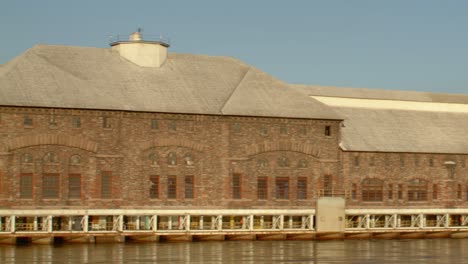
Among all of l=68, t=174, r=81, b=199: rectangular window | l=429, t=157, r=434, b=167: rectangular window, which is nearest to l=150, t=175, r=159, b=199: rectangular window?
l=68, t=174, r=81, b=199: rectangular window

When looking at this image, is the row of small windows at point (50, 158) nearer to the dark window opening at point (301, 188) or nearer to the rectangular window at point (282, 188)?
the rectangular window at point (282, 188)

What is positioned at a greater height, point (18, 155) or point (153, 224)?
point (18, 155)

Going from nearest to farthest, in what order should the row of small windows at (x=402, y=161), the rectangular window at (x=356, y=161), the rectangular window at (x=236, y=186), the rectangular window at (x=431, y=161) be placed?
the rectangular window at (x=236, y=186), the rectangular window at (x=356, y=161), the row of small windows at (x=402, y=161), the rectangular window at (x=431, y=161)

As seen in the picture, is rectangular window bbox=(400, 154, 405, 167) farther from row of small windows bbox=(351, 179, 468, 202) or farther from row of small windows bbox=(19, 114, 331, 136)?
row of small windows bbox=(19, 114, 331, 136)

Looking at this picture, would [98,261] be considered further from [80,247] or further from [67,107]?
[67,107]

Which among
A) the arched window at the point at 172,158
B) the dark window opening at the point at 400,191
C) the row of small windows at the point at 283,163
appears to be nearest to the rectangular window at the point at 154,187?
the arched window at the point at 172,158

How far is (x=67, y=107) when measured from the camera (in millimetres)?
72375

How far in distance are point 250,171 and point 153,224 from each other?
31.3 ft

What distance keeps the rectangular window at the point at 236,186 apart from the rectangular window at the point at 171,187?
447cm

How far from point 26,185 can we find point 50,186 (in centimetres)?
163

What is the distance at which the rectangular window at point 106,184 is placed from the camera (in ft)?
242

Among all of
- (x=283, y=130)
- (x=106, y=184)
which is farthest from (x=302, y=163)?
(x=106, y=184)

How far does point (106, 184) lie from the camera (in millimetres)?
73938

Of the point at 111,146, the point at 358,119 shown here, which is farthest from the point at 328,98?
the point at 111,146
